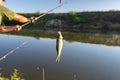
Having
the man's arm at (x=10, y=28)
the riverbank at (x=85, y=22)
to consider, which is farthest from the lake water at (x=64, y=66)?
the riverbank at (x=85, y=22)

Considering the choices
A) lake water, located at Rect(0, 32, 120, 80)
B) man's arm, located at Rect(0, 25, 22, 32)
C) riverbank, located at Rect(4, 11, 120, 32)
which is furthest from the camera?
riverbank, located at Rect(4, 11, 120, 32)

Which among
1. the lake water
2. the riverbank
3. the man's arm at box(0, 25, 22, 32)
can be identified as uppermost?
the man's arm at box(0, 25, 22, 32)

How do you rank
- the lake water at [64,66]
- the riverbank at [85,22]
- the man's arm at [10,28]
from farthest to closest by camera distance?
the riverbank at [85,22] → the lake water at [64,66] → the man's arm at [10,28]

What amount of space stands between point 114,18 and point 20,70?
43808 millimetres

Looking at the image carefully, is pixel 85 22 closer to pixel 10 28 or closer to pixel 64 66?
pixel 64 66

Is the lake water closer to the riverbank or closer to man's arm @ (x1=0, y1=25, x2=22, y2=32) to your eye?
man's arm @ (x1=0, y1=25, x2=22, y2=32)

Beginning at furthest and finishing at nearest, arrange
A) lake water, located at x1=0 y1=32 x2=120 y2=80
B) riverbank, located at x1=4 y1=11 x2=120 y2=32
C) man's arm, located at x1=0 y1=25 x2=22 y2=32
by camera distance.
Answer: riverbank, located at x1=4 y1=11 x2=120 y2=32 → lake water, located at x1=0 y1=32 x2=120 y2=80 → man's arm, located at x1=0 y1=25 x2=22 y2=32

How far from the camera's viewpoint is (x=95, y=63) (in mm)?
19516

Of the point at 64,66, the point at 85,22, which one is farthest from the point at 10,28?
the point at 85,22

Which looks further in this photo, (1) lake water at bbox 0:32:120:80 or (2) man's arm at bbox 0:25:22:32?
(1) lake water at bbox 0:32:120:80

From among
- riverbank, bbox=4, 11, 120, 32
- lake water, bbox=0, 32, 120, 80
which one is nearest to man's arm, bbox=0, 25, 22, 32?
lake water, bbox=0, 32, 120, 80

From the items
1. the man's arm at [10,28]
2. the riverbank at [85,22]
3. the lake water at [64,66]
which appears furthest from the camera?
the riverbank at [85,22]

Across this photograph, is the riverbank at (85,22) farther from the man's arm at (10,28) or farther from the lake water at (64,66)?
the man's arm at (10,28)

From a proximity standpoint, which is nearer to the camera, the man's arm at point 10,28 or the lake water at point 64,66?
the man's arm at point 10,28
